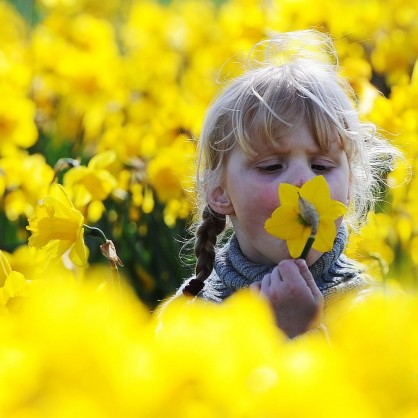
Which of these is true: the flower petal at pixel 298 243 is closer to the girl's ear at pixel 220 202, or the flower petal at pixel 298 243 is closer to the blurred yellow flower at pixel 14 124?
the girl's ear at pixel 220 202

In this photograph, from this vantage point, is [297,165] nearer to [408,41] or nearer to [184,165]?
[184,165]

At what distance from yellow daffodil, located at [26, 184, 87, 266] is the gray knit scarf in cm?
32

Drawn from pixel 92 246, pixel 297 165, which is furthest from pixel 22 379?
pixel 92 246

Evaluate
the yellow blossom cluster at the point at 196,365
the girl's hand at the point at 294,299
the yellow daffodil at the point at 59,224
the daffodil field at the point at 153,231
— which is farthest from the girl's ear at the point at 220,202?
the yellow blossom cluster at the point at 196,365

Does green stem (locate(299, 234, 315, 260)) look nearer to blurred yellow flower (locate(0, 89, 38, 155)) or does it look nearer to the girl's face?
the girl's face

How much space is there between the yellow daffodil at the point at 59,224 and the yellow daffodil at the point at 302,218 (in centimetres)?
49

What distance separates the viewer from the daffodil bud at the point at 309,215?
1.18 m

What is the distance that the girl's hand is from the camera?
137 centimetres

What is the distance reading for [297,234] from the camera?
3.94ft

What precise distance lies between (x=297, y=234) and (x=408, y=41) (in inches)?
93.5

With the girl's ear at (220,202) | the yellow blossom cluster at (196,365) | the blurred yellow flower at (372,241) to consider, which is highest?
the yellow blossom cluster at (196,365)

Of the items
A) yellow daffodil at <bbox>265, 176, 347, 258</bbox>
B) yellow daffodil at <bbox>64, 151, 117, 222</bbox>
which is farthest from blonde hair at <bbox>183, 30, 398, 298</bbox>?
yellow daffodil at <bbox>265, 176, 347, 258</bbox>

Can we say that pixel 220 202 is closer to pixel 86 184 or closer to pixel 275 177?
pixel 275 177

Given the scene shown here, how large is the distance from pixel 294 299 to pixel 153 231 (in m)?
1.50
